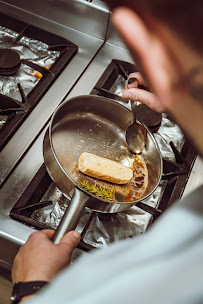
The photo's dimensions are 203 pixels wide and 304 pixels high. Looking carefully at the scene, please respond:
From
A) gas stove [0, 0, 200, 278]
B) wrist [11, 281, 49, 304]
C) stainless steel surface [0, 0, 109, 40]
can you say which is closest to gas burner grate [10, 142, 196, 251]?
gas stove [0, 0, 200, 278]

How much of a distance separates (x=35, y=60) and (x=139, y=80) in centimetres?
37

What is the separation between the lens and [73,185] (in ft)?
2.38

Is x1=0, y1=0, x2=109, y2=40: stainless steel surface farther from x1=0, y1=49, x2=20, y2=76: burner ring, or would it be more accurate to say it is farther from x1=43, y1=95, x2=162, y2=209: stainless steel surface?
x1=43, y1=95, x2=162, y2=209: stainless steel surface

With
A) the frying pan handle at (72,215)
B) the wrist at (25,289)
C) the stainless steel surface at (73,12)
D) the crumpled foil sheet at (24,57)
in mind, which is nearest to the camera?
the wrist at (25,289)

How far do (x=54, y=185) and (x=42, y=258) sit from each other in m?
0.30

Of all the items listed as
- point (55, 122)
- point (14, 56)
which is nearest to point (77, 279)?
point (55, 122)

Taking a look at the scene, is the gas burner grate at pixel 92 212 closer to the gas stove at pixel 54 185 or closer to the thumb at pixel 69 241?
the gas stove at pixel 54 185

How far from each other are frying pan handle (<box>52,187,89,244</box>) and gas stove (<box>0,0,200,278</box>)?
106 mm

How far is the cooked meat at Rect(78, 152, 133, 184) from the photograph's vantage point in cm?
82

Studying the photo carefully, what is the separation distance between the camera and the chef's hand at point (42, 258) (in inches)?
22.4

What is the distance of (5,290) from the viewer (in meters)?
0.93

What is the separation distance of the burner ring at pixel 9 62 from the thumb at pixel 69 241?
1.91ft

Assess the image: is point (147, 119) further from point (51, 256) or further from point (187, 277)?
point (187, 277)

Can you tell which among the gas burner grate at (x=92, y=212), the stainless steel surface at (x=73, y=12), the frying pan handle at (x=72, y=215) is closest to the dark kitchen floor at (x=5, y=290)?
the gas burner grate at (x=92, y=212)
